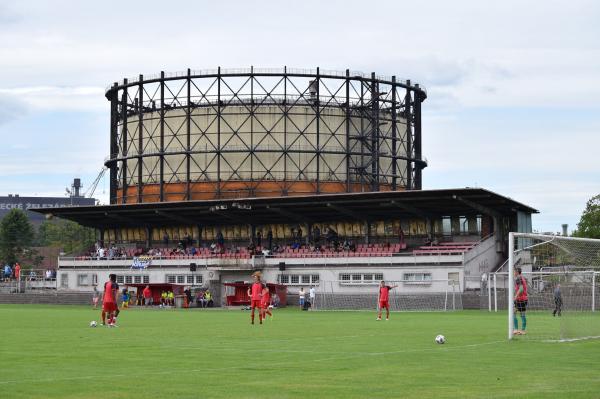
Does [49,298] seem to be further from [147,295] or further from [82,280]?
[147,295]

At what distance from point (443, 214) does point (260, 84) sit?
2406 cm

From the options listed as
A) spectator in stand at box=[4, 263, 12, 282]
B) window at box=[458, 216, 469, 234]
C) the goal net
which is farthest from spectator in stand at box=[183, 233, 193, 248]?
window at box=[458, 216, 469, 234]

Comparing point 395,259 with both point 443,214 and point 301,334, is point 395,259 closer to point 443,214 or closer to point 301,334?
point 443,214

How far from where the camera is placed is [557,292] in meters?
45.7

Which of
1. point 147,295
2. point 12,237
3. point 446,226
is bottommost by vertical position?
point 147,295

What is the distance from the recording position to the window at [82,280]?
Result: 320ft

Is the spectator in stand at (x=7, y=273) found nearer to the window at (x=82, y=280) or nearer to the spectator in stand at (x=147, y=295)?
the window at (x=82, y=280)

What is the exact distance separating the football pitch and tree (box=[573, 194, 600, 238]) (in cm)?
8802

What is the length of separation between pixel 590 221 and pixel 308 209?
3988 cm

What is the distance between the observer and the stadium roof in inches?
3310

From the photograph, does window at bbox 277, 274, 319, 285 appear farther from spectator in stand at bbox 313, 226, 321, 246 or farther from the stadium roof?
spectator in stand at bbox 313, 226, 321, 246

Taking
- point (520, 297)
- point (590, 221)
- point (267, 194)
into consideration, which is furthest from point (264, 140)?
point (520, 297)

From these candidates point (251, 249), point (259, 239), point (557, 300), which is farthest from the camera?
point (259, 239)

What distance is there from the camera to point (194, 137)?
104 metres
